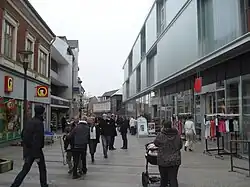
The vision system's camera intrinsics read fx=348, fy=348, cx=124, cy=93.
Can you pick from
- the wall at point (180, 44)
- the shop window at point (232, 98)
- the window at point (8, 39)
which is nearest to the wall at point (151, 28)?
the wall at point (180, 44)

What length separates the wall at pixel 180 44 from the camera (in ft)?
63.3

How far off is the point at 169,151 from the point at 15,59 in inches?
616

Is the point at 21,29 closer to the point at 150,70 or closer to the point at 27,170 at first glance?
the point at 27,170

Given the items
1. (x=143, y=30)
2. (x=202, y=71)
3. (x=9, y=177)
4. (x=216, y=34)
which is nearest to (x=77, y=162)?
(x=9, y=177)

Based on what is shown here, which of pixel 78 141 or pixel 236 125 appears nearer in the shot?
pixel 78 141

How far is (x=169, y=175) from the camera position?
22.3 feet

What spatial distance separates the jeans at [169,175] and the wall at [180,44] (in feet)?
41.2

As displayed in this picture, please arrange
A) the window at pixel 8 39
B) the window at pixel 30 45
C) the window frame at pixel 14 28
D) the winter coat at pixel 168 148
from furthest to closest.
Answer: the window at pixel 30 45
the window at pixel 8 39
the window frame at pixel 14 28
the winter coat at pixel 168 148

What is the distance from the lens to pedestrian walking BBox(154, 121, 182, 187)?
6648 millimetres

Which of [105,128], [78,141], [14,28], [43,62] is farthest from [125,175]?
[43,62]

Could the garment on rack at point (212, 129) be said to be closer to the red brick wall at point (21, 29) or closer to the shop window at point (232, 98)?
the shop window at point (232, 98)

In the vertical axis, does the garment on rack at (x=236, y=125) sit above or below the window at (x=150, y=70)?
below

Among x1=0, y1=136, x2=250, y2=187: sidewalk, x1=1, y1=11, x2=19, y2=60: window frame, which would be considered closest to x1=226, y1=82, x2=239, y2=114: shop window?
x1=0, y1=136, x2=250, y2=187: sidewalk

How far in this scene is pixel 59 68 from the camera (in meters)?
49.6
